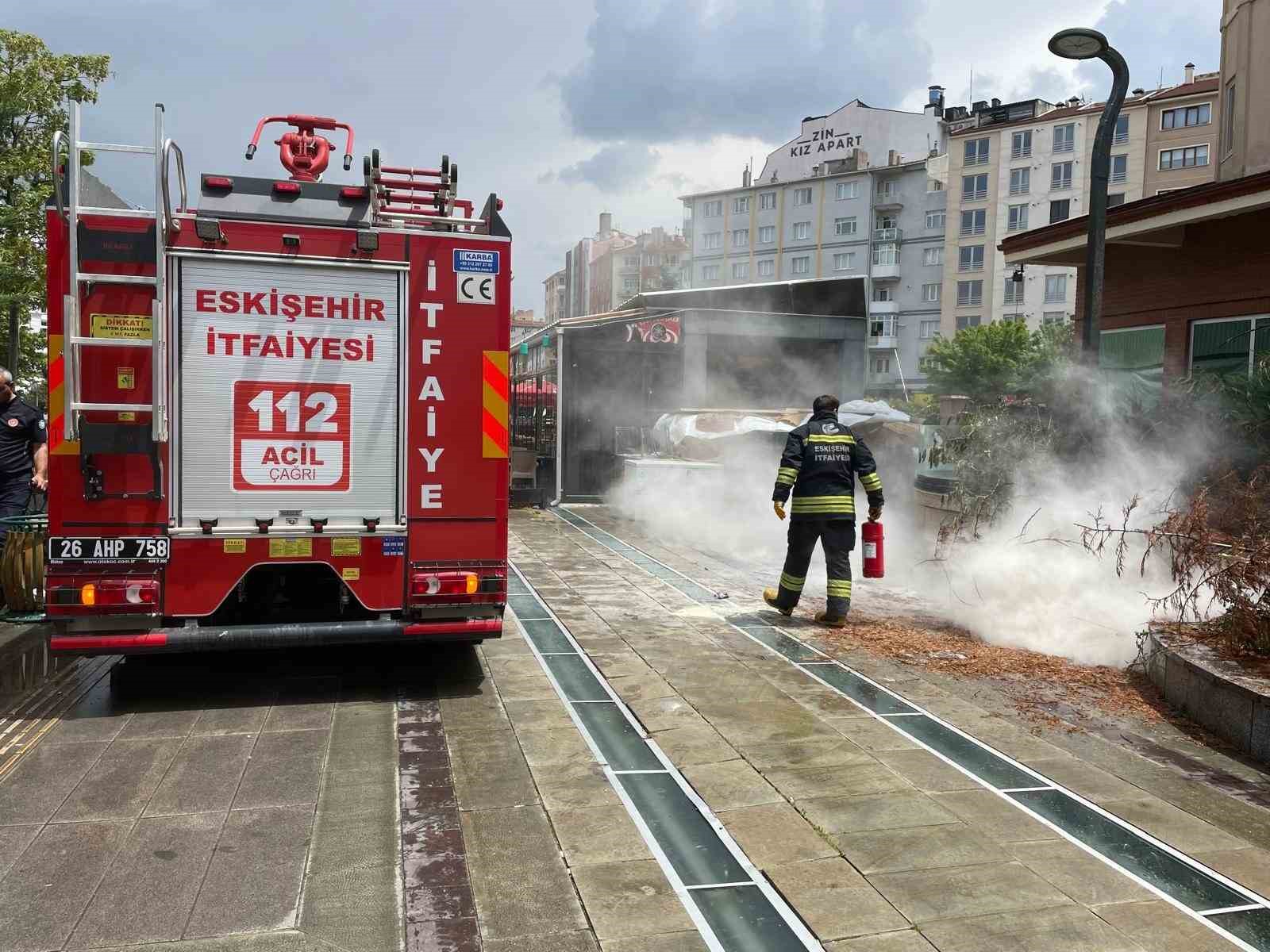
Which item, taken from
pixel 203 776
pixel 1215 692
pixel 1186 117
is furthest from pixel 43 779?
pixel 1186 117

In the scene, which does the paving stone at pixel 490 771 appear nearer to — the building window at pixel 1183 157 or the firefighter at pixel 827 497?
the firefighter at pixel 827 497

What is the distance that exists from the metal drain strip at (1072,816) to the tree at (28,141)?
17.3m

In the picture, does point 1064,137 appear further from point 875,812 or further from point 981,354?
point 875,812

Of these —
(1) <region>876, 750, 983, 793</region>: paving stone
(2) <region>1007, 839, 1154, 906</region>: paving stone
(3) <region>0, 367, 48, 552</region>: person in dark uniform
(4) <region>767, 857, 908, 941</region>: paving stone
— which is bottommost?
(4) <region>767, 857, 908, 941</region>: paving stone

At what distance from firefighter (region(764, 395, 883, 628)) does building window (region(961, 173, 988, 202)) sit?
197 ft

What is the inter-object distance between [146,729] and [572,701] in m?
2.24

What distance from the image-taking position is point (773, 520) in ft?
46.0

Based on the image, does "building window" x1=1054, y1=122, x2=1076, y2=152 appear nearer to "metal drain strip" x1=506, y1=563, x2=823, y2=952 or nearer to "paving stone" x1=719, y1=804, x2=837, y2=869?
"metal drain strip" x1=506, y1=563, x2=823, y2=952

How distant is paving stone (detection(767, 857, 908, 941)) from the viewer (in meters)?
3.32

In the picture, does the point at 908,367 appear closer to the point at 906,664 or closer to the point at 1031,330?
the point at 1031,330

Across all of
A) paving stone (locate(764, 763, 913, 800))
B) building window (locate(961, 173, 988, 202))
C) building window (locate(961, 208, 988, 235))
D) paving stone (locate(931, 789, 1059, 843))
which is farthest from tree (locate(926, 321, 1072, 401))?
paving stone (locate(931, 789, 1059, 843))

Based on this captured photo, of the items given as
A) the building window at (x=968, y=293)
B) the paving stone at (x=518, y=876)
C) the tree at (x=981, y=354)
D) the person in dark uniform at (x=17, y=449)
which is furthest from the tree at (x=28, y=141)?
the building window at (x=968, y=293)

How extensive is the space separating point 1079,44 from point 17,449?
29.1 ft

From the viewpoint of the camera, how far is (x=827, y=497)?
25.7 feet
